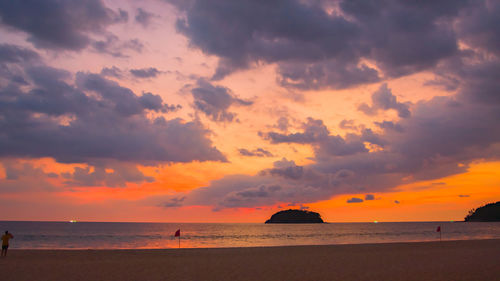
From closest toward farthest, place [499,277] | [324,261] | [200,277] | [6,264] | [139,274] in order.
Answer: [499,277] < [200,277] < [139,274] < [6,264] < [324,261]

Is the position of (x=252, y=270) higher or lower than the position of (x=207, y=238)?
higher

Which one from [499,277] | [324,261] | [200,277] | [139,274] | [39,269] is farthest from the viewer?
[324,261]

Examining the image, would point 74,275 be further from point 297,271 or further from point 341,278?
point 341,278

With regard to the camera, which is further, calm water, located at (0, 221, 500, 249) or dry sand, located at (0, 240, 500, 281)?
calm water, located at (0, 221, 500, 249)

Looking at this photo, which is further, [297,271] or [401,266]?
[401,266]

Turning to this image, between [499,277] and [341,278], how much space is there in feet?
25.9

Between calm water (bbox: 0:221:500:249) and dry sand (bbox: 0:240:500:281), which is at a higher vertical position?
dry sand (bbox: 0:240:500:281)

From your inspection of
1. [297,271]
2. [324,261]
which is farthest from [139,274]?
[324,261]

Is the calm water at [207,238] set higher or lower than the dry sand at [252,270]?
lower

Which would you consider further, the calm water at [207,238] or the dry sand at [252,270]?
the calm water at [207,238]

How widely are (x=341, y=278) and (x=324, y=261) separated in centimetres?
781

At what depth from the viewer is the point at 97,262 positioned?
2666 centimetres

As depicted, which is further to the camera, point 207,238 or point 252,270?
point 207,238

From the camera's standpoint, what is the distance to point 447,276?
19.1m
